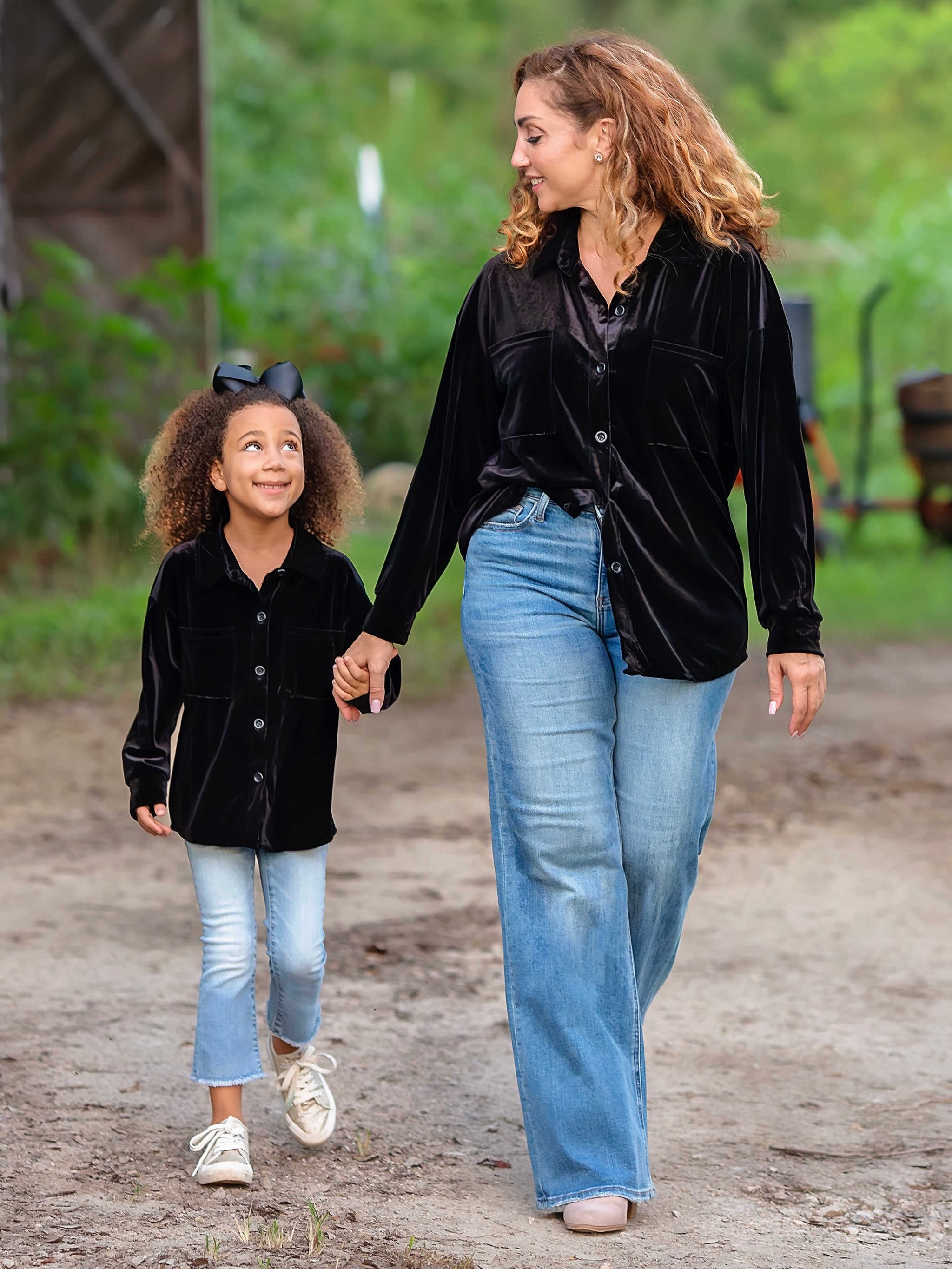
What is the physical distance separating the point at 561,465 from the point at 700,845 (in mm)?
692

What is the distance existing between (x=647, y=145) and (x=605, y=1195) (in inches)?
67.3

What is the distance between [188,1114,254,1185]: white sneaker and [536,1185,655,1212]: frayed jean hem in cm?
54

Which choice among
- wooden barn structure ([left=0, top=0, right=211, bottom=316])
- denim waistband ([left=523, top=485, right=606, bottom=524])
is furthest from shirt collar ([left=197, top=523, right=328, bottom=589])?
wooden barn structure ([left=0, top=0, right=211, bottom=316])

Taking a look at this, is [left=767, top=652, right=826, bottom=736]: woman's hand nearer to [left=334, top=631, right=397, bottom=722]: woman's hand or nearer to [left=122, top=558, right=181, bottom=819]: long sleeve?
[left=334, top=631, right=397, bottom=722]: woman's hand

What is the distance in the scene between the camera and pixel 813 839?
5.92m

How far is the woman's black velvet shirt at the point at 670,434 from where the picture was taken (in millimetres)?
2889

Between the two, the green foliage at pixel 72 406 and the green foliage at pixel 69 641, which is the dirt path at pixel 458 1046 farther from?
the green foliage at pixel 72 406

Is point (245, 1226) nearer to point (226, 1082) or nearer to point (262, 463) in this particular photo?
point (226, 1082)

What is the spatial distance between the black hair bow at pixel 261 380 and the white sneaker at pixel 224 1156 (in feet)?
4.25

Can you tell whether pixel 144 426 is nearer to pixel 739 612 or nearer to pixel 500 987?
pixel 500 987

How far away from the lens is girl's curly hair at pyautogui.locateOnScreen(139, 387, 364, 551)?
3260 millimetres

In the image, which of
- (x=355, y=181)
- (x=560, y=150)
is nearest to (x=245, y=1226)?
(x=560, y=150)

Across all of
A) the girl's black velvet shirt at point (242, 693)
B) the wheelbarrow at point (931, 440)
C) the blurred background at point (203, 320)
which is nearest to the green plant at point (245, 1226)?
the girl's black velvet shirt at point (242, 693)

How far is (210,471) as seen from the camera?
10.7 ft
